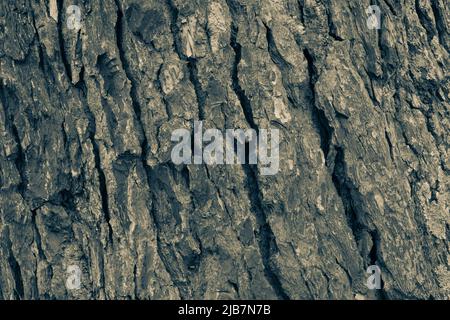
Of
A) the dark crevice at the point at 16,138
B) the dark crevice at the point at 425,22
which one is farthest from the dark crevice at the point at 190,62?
the dark crevice at the point at 425,22

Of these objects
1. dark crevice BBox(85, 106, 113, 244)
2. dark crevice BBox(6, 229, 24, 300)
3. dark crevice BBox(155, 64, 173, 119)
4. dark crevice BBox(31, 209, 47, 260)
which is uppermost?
dark crevice BBox(155, 64, 173, 119)

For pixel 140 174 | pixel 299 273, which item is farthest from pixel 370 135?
pixel 140 174

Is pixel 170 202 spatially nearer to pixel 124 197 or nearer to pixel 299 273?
pixel 124 197

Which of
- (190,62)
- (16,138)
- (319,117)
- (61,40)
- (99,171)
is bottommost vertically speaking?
(99,171)

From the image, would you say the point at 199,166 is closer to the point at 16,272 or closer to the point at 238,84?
the point at 238,84

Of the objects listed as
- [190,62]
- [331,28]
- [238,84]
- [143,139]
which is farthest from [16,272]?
[331,28]

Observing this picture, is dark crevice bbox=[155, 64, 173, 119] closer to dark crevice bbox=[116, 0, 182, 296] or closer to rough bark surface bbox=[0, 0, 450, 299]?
rough bark surface bbox=[0, 0, 450, 299]

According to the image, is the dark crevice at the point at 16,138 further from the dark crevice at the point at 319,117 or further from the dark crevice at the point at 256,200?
the dark crevice at the point at 319,117

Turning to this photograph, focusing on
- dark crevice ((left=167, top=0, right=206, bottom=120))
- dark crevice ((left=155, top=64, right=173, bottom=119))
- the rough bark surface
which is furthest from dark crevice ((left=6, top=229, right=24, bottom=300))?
dark crevice ((left=167, top=0, right=206, bottom=120))
